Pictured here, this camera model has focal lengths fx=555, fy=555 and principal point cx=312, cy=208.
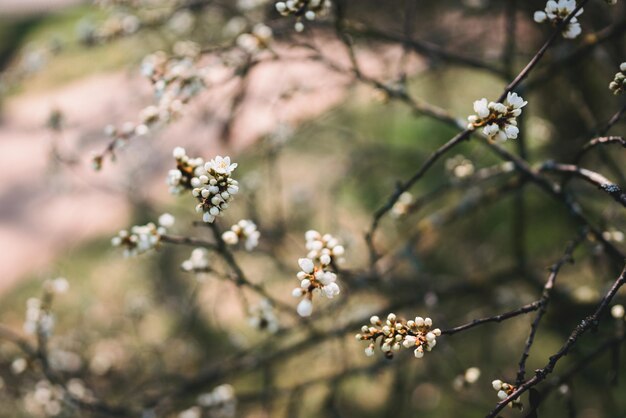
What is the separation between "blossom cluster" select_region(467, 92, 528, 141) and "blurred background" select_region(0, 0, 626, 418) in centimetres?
55

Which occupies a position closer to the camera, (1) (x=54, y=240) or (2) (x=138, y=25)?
(2) (x=138, y=25)

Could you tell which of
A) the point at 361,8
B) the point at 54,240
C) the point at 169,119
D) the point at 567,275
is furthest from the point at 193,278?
the point at 169,119

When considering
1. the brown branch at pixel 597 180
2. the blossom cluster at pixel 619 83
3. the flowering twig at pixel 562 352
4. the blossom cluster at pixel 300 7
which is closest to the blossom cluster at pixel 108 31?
the blossom cluster at pixel 300 7

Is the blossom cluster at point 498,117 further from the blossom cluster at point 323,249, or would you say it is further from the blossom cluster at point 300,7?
the blossom cluster at point 300,7

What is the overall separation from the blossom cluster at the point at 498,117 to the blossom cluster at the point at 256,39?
0.90 metres

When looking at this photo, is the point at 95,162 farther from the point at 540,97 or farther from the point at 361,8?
the point at 540,97

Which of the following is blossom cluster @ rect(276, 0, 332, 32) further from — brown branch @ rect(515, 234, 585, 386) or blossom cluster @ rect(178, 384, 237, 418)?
blossom cluster @ rect(178, 384, 237, 418)

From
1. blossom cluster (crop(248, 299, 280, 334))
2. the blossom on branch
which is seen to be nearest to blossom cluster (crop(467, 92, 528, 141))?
the blossom on branch

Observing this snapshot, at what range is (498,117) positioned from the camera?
1.20 meters

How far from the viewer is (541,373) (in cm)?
105

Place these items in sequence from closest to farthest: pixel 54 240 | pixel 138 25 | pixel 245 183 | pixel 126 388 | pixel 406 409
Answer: pixel 138 25 → pixel 245 183 → pixel 406 409 → pixel 126 388 → pixel 54 240

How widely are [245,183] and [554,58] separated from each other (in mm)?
1547

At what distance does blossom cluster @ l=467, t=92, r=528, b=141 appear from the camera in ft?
3.88

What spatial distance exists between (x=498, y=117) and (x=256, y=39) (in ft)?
3.23
